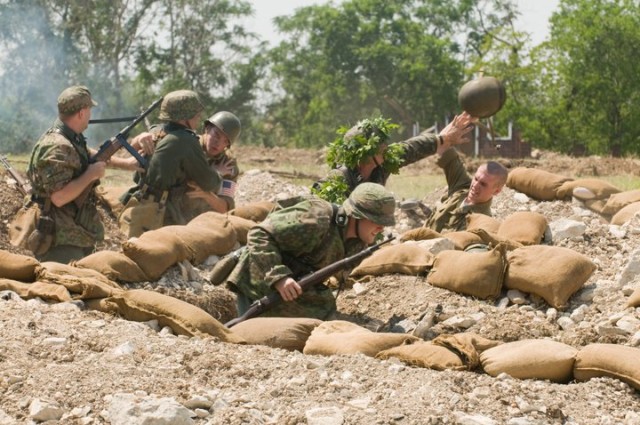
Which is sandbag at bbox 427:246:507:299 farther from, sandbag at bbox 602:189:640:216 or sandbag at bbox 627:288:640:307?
sandbag at bbox 602:189:640:216

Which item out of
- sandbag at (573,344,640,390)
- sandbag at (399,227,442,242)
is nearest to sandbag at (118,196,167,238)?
sandbag at (399,227,442,242)

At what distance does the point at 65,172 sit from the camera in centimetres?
858

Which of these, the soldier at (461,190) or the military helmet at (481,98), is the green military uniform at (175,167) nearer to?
the soldier at (461,190)

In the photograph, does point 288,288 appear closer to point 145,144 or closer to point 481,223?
point 145,144

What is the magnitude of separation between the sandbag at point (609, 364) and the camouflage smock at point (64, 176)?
382cm

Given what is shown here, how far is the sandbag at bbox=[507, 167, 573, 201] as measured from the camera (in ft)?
45.4

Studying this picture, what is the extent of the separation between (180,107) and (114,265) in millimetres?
1970

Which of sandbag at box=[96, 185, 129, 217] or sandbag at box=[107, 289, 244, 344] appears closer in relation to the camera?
sandbag at box=[107, 289, 244, 344]

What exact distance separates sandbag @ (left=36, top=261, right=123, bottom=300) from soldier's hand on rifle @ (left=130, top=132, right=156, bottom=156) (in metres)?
2.32

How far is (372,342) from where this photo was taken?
6.49m

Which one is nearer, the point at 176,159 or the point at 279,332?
the point at 279,332

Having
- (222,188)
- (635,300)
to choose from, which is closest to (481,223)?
(222,188)

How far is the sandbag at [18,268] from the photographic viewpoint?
293 inches

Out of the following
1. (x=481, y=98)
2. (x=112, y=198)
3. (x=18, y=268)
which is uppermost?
(x=481, y=98)
